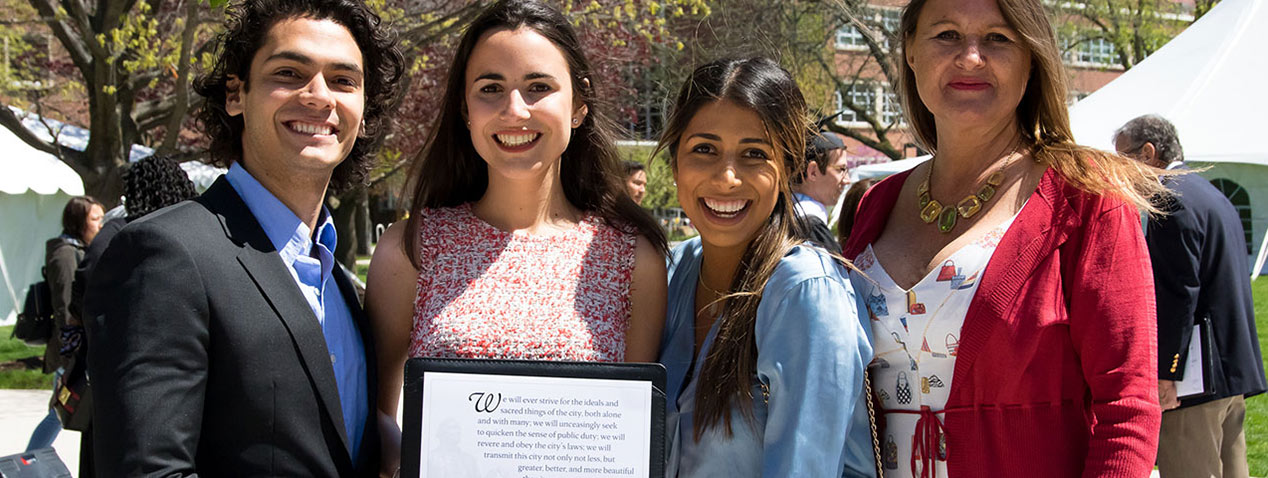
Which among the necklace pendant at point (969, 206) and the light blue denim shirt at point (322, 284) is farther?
the necklace pendant at point (969, 206)

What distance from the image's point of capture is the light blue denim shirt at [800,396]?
7.11 ft

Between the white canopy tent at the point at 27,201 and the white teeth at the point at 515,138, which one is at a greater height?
the white canopy tent at the point at 27,201

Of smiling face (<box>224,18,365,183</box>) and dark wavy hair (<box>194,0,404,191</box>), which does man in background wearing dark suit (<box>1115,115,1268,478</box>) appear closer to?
dark wavy hair (<box>194,0,404,191</box>)

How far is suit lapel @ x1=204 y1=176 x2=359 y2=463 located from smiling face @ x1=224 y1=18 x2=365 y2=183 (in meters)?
0.19

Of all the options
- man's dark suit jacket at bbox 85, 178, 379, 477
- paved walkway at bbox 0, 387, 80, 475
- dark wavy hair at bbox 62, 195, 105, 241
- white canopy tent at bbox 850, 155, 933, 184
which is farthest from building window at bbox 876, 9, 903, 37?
dark wavy hair at bbox 62, 195, 105, 241

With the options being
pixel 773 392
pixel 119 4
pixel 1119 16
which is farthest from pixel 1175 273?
pixel 1119 16

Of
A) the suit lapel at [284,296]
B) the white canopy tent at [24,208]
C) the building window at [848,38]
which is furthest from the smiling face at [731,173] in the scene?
the building window at [848,38]

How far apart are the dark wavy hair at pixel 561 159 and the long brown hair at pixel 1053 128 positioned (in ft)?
2.97

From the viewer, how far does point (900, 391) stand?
2.47 metres

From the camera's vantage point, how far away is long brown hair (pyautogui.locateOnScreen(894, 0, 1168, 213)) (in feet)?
7.47

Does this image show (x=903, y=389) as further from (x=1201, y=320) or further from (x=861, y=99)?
(x=861, y=99)

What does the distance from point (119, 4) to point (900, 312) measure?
8982 millimetres

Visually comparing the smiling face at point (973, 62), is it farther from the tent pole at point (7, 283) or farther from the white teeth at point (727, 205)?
the tent pole at point (7, 283)

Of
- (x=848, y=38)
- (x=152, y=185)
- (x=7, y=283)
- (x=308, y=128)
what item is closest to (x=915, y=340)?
(x=308, y=128)
